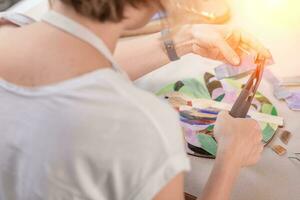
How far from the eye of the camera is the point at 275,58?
3.51 ft

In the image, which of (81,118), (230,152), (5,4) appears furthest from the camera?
(5,4)

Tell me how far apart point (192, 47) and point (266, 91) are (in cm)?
22

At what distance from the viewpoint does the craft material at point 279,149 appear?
2.75ft

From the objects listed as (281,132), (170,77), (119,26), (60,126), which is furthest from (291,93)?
(60,126)

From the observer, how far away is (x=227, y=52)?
3.35 ft

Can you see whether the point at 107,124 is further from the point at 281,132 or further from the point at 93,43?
the point at 281,132

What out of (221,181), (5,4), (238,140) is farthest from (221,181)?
(5,4)

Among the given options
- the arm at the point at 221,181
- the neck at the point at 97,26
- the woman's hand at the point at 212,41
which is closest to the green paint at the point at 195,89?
the woman's hand at the point at 212,41

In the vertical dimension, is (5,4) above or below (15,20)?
below

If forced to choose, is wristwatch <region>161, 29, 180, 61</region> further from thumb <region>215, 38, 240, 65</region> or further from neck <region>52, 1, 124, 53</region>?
neck <region>52, 1, 124, 53</region>

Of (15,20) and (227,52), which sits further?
(227,52)

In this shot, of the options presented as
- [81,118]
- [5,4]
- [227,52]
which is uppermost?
[81,118]

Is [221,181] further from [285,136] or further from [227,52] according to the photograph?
[227,52]

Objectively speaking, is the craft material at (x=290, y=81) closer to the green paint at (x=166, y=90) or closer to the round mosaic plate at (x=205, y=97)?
the round mosaic plate at (x=205, y=97)
